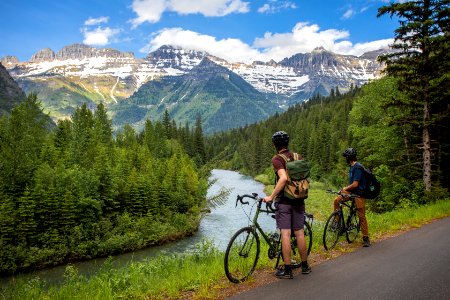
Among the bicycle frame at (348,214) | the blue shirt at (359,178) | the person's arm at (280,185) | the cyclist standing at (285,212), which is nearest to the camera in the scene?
the person's arm at (280,185)

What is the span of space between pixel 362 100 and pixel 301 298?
108 ft

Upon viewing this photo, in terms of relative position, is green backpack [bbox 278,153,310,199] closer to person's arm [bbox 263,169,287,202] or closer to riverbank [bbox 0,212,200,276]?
person's arm [bbox 263,169,287,202]

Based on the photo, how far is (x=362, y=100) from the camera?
36062 mm

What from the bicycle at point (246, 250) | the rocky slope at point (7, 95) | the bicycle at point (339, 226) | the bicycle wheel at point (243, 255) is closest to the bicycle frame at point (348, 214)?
the bicycle at point (339, 226)

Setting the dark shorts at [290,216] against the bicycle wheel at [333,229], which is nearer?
the dark shorts at [290,216]

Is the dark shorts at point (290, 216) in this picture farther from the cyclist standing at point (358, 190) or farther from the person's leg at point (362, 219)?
the person's leg at point (362, 219)

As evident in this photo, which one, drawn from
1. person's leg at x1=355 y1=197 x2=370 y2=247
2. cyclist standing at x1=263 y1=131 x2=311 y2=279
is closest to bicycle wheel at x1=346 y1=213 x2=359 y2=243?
person's leg at x1=355 y1=197 x2=370 y2=247

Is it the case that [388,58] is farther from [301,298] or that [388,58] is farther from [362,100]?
[301,298]

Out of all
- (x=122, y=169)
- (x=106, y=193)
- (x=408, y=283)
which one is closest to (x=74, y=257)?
(x=106, y=193)

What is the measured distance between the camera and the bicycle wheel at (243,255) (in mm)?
7660

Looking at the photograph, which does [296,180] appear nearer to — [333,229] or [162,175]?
[333,229]

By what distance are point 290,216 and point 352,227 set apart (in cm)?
477

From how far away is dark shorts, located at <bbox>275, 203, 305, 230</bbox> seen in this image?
305 inches

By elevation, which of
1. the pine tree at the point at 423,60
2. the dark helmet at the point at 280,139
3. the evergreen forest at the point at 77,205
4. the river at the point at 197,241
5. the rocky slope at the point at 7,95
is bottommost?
the river at the point at 197,241
